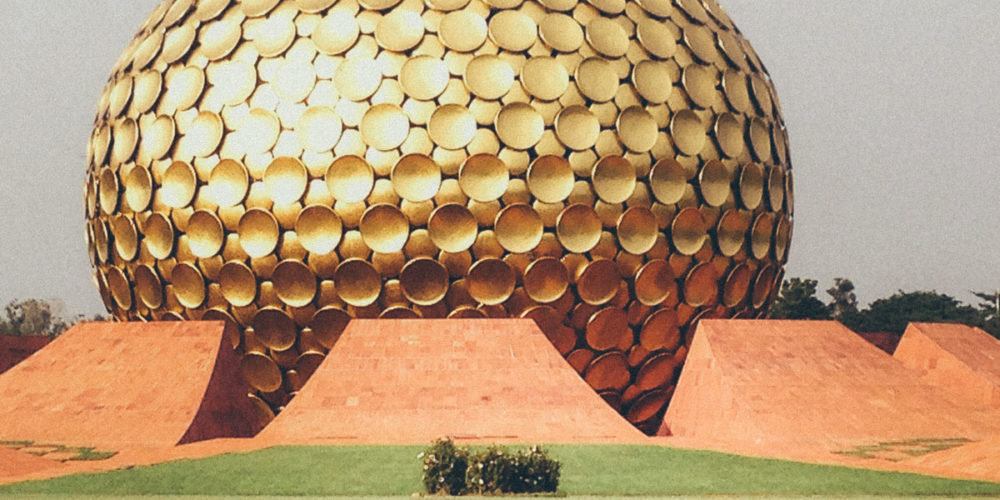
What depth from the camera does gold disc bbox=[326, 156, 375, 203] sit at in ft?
58.4

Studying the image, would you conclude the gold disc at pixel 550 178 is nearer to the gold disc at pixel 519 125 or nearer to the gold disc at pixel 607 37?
the gold disc at pixel 519 125

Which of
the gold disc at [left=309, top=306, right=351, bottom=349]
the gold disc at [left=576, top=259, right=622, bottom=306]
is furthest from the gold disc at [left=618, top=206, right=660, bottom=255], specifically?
the gold disc at [left=309, top=306, right=351, bottom=349]

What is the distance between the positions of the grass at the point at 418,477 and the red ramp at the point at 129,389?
2.79m

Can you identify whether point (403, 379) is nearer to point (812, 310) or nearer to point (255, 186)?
point (255, 186)

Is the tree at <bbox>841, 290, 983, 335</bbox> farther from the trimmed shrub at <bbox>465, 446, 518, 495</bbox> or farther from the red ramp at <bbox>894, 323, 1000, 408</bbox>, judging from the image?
the trimmed shrub at <bbox>465, 446, 518, 495</bbox>

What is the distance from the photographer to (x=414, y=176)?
17750mm

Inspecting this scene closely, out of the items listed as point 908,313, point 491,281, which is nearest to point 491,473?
point 491,281

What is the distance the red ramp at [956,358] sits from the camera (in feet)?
61.5

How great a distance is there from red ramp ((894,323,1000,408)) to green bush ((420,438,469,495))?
980 cm

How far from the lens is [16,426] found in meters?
16.3

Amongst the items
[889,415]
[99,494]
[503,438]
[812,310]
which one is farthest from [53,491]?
[812,310]

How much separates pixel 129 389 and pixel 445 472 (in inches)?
267

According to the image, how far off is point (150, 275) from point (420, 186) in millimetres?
4944

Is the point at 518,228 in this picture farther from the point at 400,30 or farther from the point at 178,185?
the point at 178,185
